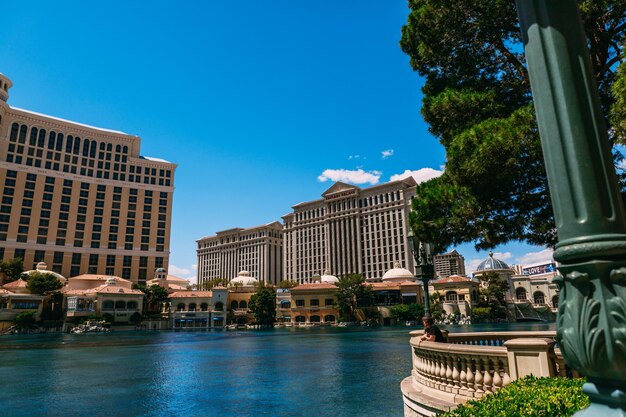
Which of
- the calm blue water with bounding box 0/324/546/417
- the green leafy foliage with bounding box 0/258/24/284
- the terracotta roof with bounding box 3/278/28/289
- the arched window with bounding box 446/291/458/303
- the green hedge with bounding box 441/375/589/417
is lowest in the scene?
the calm blue water with bounding box 0/324/546/417

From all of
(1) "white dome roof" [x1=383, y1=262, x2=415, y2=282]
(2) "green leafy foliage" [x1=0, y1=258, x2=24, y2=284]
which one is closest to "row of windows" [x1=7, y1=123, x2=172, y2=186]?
(2) "green leafy foliage" [x1=0, y1=258, x2=24, y2=284]

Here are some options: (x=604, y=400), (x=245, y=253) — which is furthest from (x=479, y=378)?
(x=245, y=253)

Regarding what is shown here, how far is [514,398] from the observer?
462cm

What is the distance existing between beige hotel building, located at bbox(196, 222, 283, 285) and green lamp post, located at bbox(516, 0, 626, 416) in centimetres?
14950

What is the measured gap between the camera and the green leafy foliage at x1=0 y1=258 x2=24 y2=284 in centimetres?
8525

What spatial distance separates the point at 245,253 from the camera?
16375 centimetres

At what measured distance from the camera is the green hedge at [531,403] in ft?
13.6

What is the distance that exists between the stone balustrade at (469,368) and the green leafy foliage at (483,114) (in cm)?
526

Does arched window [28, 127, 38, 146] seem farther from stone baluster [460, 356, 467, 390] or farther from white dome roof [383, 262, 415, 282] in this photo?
stone baluster [460, 356, 467, 390]

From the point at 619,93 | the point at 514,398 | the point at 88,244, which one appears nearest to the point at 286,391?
the point at 514,398

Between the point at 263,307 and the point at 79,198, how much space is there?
188ft

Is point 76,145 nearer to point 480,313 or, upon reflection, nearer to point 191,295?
point 191,295

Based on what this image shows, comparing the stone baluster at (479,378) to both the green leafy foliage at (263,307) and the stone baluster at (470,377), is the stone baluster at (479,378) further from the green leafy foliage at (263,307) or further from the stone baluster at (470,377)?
the green leafy foliage at (263,307)

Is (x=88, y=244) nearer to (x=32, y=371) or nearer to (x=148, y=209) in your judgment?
(x=148, y=209)
